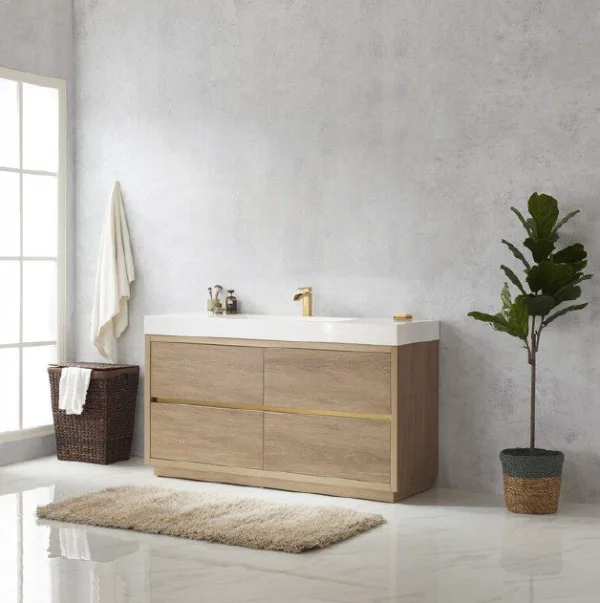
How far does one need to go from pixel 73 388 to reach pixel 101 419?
0.76ft

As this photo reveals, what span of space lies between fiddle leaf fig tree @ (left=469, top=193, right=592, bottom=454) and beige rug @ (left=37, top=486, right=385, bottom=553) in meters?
1.00

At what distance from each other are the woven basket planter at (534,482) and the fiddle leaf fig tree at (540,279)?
11 centimetres

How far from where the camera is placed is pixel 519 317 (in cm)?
437

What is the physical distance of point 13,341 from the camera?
571cm

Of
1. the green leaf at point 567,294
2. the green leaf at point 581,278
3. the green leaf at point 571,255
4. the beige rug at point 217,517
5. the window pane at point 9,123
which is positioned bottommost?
the beige rug at point 217,517

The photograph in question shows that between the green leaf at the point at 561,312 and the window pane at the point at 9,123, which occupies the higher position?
the window pane at the point at 9,123

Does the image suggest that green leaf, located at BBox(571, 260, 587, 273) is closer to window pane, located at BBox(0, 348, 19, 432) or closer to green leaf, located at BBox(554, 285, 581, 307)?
green leaf, located at BBox(554, 285, 581, 307)

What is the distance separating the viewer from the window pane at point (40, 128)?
18.9ft

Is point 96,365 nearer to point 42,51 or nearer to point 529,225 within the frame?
point 42,51

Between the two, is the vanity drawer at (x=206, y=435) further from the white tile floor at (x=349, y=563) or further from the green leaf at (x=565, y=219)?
the green leaf at (x=565, y=219)

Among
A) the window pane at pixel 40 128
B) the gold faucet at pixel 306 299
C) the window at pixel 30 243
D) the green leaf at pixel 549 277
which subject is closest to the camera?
the green leaf at pixel 549 277

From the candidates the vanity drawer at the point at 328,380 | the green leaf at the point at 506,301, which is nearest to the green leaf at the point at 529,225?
the green leaf at the point at 506,301

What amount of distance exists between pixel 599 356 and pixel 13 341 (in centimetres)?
321

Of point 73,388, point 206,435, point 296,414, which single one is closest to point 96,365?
point 73,388
